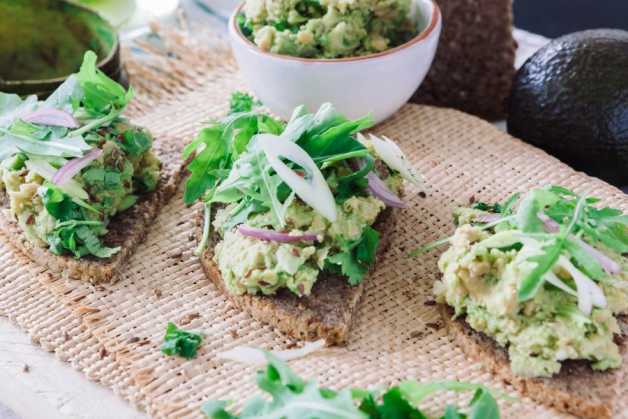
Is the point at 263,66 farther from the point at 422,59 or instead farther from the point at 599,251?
the point at 599,251

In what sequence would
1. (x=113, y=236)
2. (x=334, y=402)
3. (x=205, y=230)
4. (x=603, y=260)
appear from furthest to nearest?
(x=113, y=236)
(x=205, y=230)
(x=603, y=260)
(x=334, y=402)

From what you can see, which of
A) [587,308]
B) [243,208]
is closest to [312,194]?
[243,208]

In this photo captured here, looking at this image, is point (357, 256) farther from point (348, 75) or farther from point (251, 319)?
point (348, 75)

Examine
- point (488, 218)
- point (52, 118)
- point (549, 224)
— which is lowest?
point (52, 118)

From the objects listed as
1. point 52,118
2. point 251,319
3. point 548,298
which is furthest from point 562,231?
point 52,118

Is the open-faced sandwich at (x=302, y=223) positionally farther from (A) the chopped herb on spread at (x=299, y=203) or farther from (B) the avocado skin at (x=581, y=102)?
(B) the avocado skin at (x=581, y=102)

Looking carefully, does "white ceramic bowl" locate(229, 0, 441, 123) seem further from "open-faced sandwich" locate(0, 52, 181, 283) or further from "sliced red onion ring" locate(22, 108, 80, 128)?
"sliced red onion ring" locate(22, 108, 80, 128)

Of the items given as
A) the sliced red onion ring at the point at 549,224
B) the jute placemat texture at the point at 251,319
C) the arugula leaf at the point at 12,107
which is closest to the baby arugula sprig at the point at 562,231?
the sliced red onion ring at the point at 549,224

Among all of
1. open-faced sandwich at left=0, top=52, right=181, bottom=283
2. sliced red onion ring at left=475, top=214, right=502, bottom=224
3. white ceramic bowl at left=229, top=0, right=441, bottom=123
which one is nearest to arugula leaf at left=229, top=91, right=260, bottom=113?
white ceramic bowl at left=229, top=0, right=441, bottom=123
